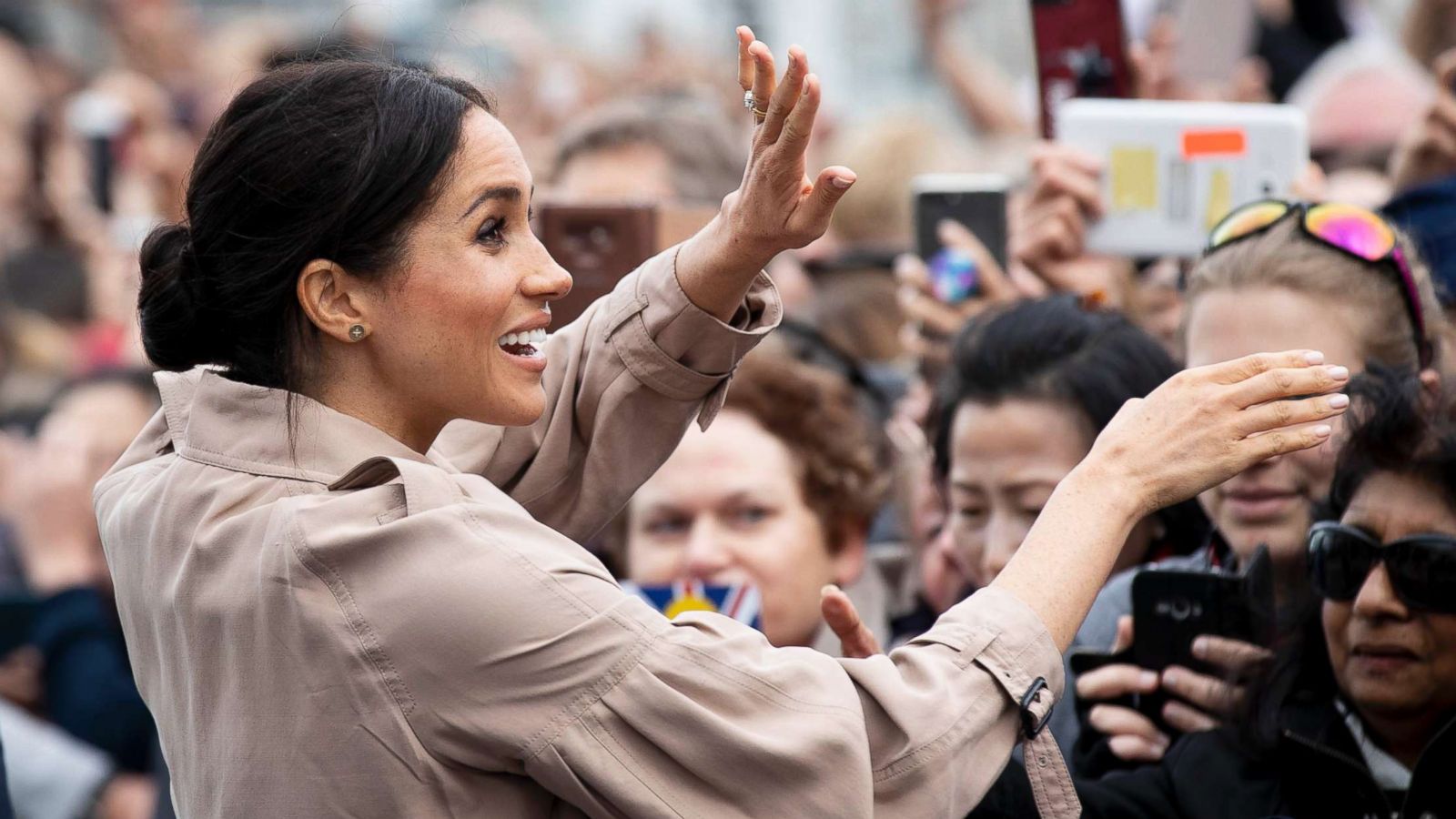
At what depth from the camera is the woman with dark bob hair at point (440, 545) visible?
1.74 meters

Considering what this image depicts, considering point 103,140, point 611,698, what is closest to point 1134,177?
point 611,698

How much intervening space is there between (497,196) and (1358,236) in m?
1.31

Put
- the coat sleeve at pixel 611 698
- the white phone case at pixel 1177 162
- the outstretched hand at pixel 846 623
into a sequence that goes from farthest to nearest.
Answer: the white phone case at pixel 1177 162
the outstretched hand at pixel 846 623
the coat sleeve at pixel 611 698

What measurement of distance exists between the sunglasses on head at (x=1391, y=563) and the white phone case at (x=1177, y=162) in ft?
3.90

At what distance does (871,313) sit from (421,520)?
310 cm

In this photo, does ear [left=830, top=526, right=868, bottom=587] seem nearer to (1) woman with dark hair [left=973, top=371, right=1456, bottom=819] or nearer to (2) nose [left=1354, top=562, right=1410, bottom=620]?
(1) woman with dark hair [left=973, top=371, right=1456, bottom=819]

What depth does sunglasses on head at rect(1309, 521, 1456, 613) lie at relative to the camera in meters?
2.13

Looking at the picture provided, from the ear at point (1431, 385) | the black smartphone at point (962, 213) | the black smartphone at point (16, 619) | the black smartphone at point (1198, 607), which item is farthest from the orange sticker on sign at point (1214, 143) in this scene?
the black smartphone at point (16, 619)

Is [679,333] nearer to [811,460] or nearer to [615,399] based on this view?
[615,399]

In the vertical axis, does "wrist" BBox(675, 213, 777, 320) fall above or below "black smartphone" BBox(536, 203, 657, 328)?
above

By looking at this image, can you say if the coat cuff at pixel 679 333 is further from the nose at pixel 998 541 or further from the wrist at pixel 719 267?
the nose at pixel 998 541

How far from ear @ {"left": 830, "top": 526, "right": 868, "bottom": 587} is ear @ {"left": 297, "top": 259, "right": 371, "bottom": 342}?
1.78 m

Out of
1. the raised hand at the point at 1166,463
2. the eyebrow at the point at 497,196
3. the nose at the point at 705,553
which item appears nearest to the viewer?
the raised hand at the point at 1166,463

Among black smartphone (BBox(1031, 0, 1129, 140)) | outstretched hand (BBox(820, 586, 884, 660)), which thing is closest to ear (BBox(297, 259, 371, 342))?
outstretched hand (BBox(820, 586, 884, 660))
